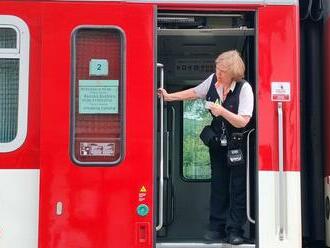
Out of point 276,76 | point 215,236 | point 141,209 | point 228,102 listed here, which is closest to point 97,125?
point 141,209

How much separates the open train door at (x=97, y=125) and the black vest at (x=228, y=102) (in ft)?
1.52

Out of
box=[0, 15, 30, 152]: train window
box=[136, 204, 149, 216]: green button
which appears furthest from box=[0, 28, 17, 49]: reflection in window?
box=[136, 204, 149, 216]: green button

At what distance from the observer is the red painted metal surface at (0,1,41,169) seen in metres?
4.12

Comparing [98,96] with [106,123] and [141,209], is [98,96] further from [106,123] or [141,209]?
[141,209]

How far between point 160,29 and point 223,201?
4.26ft

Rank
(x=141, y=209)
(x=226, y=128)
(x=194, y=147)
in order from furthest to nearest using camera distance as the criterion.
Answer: (x=194, y=147) → (x=226, y=128) → (x=141, y=209)

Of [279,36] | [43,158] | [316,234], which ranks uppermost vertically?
[279,36]

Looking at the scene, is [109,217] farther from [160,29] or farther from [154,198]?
[160,29]

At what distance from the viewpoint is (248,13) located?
430cm

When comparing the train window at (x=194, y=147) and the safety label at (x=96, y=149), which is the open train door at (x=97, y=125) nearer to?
the safety label at (x=96, y=149)

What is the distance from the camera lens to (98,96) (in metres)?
4.13

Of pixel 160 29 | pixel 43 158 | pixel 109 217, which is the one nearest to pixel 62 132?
pixel 43 158

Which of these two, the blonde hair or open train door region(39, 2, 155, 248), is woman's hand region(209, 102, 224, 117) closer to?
the blonde hair

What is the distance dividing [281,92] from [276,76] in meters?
0.11
